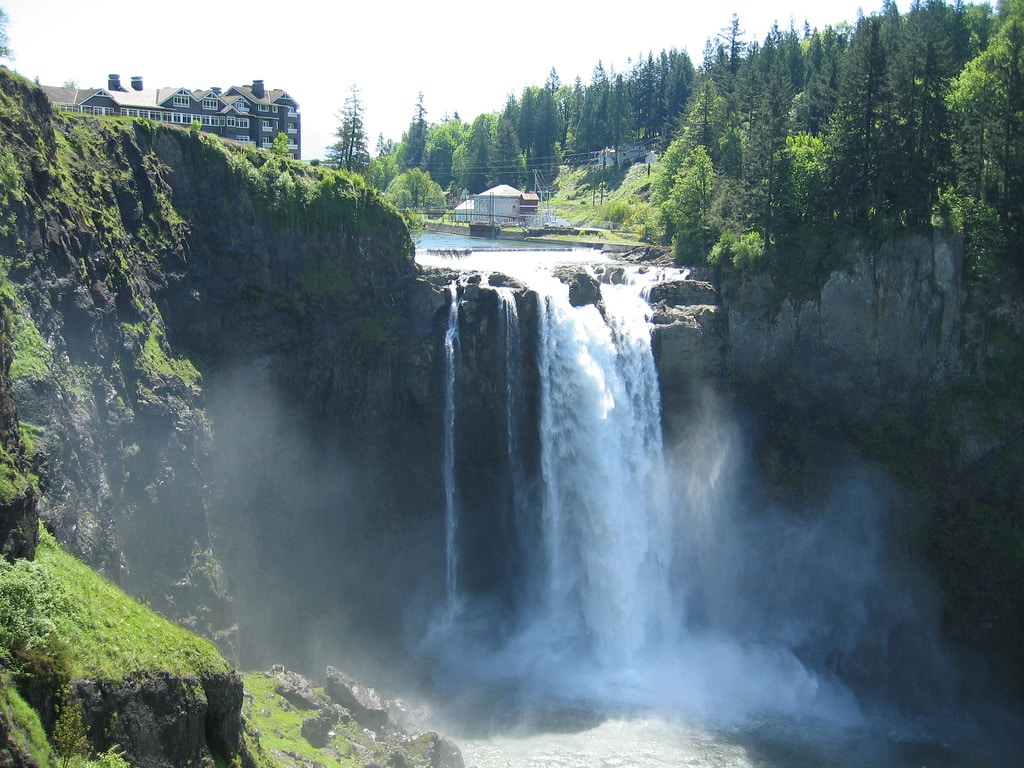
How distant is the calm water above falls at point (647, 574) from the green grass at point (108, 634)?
60.1ft

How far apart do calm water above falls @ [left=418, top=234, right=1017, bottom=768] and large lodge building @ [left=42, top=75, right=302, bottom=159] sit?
22644 millimetres

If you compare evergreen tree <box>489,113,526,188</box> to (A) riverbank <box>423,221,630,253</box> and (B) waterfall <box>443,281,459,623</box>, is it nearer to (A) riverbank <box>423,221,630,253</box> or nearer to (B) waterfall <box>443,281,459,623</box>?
(A) riverbank <box>423,221,630,253</box>

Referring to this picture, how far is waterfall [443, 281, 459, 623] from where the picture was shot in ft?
150

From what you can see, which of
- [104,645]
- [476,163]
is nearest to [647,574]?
[104,645]

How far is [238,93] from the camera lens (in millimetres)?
60312

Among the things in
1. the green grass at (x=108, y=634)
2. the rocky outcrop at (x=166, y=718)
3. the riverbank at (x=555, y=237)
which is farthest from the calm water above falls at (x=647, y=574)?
the green grass at (x=108, y=634)

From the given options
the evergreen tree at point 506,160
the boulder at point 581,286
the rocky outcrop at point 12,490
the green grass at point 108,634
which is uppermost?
the evergreen tree at point 506,160

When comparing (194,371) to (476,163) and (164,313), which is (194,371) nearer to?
(164,313)

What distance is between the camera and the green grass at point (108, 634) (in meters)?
20.4

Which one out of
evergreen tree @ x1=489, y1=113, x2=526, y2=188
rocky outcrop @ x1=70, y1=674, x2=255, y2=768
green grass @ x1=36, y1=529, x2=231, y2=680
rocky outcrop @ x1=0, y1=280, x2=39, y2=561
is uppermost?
evergreen tree @ x1=489, y1=113, x2=526, y2=188

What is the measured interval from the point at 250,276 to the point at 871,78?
105ft

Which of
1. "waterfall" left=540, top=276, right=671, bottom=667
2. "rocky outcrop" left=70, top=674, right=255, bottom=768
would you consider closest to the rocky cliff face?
"waterfall" left=540, top=276, right=671, bottom=667

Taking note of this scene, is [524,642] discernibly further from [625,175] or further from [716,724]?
[625,175]

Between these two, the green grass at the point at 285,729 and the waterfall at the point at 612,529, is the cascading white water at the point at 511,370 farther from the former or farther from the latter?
the green grass at the point at 285,729
